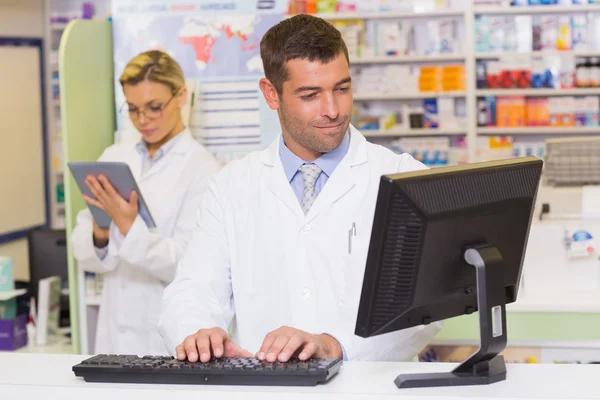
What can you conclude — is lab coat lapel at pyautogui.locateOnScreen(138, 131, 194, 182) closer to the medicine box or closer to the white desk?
the medicine box

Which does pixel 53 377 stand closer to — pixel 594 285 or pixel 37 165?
pixel 594 285

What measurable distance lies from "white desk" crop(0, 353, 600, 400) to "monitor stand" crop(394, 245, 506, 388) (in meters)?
0.02

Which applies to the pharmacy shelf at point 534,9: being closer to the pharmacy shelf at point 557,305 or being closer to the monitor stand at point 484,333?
the pharmacy shelf at point 557,305

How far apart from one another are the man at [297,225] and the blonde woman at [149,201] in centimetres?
95

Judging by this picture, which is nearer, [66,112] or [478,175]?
[478,175]

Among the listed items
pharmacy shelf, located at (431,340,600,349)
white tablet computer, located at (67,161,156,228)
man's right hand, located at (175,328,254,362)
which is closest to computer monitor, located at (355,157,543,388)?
man's right hand, located at (175,328,254,362)

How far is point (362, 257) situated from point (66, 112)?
1796 mm

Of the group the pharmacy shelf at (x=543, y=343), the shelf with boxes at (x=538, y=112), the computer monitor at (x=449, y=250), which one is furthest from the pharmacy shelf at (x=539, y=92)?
the computer monitor at (x=449, y=250)

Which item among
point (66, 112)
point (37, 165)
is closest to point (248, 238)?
point (66, 112)

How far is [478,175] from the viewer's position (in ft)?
5.47

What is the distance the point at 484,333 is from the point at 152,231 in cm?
174

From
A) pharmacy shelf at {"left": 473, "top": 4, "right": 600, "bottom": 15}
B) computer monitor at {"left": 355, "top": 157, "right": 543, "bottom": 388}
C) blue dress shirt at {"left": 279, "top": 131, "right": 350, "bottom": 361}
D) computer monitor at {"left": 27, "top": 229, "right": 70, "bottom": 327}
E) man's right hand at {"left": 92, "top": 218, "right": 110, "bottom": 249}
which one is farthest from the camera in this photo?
pharmacy shelf at {"left": 473, "top": 4, "right": 600, "bottom": 15}

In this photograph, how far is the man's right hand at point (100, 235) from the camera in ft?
10.9

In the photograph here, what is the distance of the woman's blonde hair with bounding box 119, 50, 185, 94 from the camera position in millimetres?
3363
